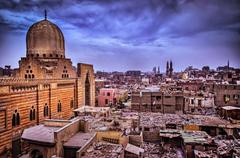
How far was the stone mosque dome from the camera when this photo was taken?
87.1 feet

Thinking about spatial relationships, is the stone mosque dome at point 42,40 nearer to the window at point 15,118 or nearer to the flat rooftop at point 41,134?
the window at point 15,118

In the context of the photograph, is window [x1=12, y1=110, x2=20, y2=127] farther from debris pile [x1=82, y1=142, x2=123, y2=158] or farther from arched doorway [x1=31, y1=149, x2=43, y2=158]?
debris pile [x1=82, y1=142, x2=123, y2=158]

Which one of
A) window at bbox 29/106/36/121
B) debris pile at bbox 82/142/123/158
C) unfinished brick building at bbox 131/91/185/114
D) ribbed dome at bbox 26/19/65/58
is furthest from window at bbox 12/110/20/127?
unfinished brick building at bbox 131/91/185/114

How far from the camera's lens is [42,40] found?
26.6m

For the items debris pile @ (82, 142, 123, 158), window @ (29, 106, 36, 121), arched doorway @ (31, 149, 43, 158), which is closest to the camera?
debris pile @ (82, 142, 123, 158)

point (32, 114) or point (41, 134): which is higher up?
point (32, 114)

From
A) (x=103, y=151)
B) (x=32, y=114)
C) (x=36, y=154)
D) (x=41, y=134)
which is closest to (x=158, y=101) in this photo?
(x=32, y=114)

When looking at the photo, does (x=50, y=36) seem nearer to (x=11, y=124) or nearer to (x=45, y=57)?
(x=45, y=57)

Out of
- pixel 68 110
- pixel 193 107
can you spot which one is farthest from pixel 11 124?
pixel 193 107

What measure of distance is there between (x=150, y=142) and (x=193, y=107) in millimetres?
14153

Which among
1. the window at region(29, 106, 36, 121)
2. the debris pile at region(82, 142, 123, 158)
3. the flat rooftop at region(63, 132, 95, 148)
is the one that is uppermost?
the window at region(29, 106, 36, 121)

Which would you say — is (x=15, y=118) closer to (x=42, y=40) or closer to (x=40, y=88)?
(x=40, y=88)

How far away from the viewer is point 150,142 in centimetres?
2194

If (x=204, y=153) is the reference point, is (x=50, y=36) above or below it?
above
